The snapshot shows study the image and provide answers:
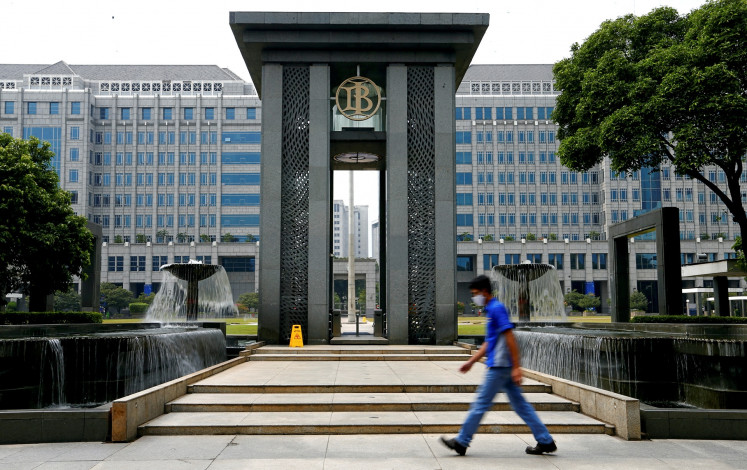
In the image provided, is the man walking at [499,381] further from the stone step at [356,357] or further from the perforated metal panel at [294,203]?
the perforated metal panel at [294,203]

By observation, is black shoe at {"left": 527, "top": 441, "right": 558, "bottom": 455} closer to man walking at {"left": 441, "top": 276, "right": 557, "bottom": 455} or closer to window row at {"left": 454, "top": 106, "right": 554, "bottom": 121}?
man walking at {"left": 441, "top": 276, "right": 557, "bottom": 455}

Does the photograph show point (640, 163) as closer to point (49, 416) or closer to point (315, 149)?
point (315, 149)

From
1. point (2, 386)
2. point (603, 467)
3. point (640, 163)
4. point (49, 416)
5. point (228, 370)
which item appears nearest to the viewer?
point (603, 467)

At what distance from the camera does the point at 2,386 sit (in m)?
11.9

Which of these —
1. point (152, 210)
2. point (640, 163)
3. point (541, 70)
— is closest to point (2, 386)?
point (640, 163)

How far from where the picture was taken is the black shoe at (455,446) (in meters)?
6.97

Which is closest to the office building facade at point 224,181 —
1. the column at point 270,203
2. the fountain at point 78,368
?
the column at point 270,203

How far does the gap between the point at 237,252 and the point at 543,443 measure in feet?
246

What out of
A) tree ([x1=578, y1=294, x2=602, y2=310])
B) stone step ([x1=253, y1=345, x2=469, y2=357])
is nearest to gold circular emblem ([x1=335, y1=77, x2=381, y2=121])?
stone step ([x1=253, y1=345, x2=469, y2=357])

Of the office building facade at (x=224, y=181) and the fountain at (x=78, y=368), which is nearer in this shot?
the fountain at (x=78, y=368)

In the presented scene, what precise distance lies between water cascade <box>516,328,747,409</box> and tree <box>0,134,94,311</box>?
20.0 metres

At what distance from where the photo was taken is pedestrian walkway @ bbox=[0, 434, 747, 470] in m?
6.75

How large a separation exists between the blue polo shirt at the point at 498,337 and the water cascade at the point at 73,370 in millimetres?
8442

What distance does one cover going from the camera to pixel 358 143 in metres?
20.6
